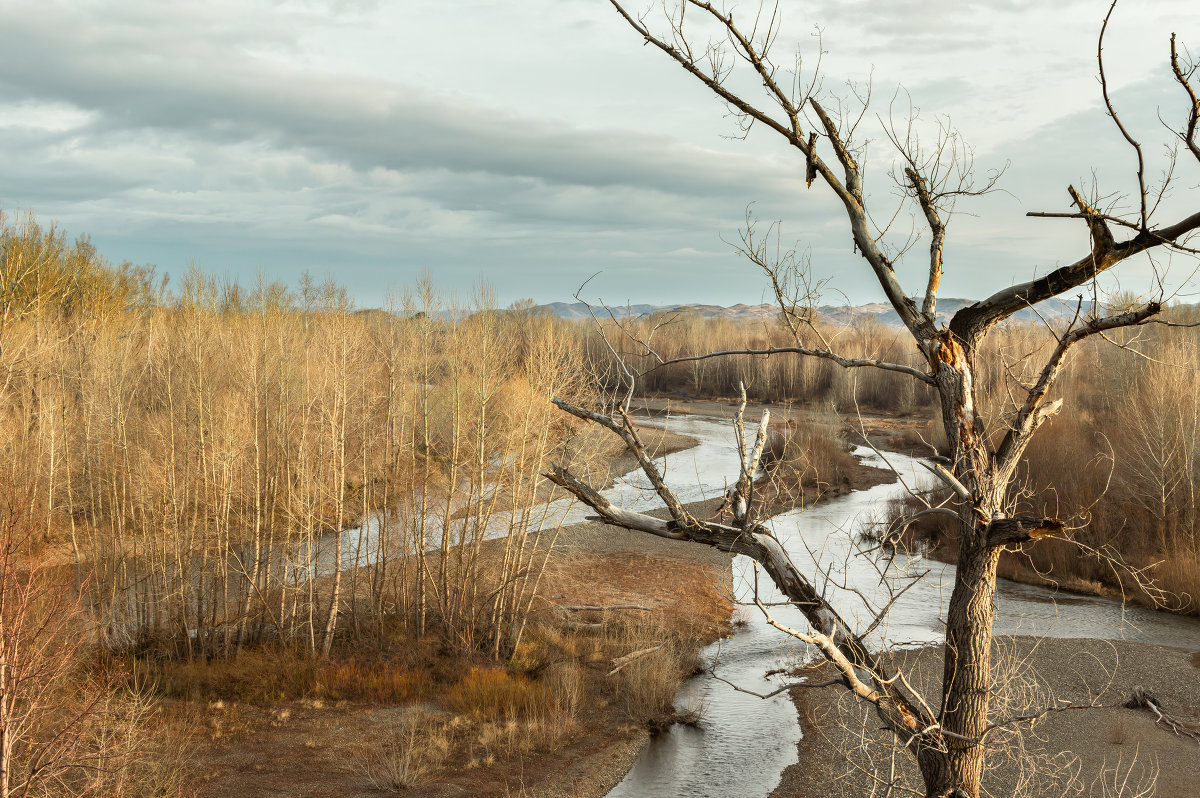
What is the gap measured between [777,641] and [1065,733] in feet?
21.0

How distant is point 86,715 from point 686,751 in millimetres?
9170

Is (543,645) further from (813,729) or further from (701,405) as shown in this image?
(701,405)

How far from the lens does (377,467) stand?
2881 centimetres

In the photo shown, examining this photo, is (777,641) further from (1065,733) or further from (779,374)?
(779,374)

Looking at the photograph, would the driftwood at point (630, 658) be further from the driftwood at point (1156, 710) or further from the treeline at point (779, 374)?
the treeline at point (779, 374)

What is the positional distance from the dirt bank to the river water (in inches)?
21.6

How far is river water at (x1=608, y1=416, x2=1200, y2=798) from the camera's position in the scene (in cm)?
1300

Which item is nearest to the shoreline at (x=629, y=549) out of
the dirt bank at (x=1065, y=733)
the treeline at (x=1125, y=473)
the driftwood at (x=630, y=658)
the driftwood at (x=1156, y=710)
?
the driftwood at (x=630, y=658)

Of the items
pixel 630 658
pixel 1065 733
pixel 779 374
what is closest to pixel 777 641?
pixel 630 658

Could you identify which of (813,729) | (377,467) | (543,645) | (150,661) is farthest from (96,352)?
(813,729)

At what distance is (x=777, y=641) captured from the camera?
1898 cm

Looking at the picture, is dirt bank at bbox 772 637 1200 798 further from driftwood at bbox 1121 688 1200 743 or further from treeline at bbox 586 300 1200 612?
treeline at bbox 586 300 1200 612

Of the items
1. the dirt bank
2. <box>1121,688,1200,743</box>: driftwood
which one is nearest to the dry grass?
the dirt bank

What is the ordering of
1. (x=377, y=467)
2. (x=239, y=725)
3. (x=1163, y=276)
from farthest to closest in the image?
1. (x=377, y=467)
2. (x=239, y=725)
3. (x=1163, y=276)
